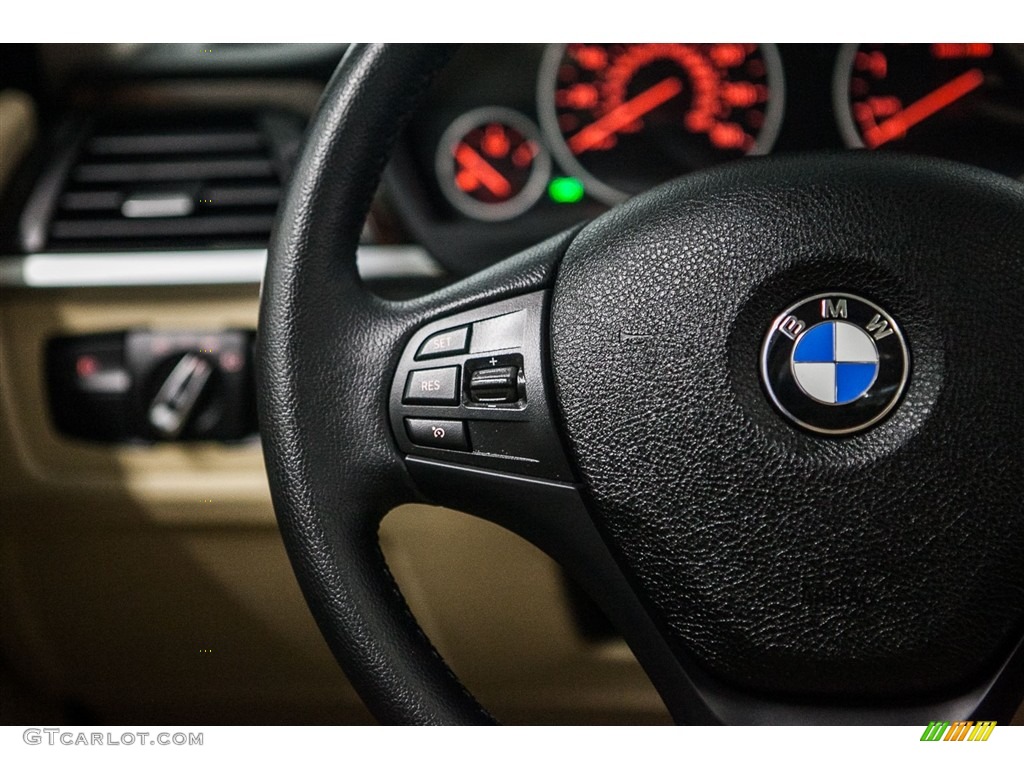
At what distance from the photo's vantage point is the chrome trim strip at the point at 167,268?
950mm

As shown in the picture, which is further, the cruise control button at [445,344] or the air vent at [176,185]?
the air vent at [176,185]

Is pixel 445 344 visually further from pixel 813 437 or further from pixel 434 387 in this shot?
pixel 813 437

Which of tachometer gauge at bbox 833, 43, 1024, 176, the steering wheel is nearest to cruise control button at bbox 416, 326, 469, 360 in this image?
the steering wheel

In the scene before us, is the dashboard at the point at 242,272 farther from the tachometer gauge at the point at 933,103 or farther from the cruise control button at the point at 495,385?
the cruise control button at the point at 495,385

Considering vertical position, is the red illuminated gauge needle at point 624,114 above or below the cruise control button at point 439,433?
above

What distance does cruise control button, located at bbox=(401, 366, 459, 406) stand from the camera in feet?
1.89

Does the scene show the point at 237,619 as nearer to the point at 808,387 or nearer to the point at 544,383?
the point at 544,383

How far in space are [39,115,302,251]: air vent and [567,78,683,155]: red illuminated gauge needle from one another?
267mm

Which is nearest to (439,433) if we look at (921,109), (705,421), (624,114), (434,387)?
(434,387)

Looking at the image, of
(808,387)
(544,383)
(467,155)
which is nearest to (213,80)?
(467,155)

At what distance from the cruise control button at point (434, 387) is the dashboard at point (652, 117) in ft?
1.32

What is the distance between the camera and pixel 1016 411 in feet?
1.68


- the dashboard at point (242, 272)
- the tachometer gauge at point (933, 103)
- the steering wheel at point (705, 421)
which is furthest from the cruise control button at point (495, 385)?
the tachometer gauge at point (933, 103)

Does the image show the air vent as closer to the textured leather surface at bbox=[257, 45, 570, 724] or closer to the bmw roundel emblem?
the textured leather surface at bbox=[257, 45, 570, 724]
